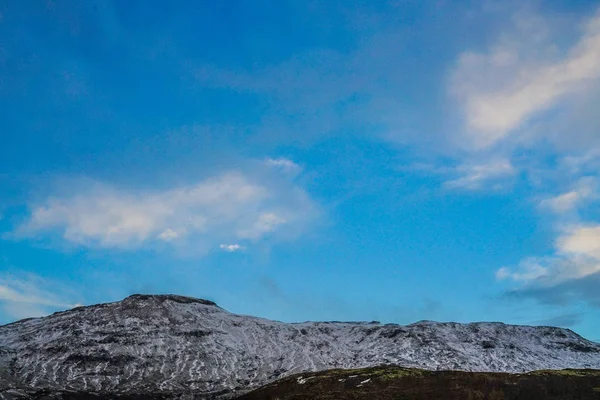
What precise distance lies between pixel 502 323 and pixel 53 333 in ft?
409

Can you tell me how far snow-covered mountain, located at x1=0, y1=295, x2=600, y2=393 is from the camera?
406ft

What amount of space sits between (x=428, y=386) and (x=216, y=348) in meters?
59.6

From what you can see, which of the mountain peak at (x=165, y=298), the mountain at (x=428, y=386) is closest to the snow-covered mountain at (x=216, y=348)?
the mountain peak at (x=165, y=298)

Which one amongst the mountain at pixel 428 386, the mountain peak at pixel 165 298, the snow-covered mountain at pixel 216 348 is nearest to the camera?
the mountain at pixel 428 386

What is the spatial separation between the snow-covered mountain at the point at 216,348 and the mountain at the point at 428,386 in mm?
15856

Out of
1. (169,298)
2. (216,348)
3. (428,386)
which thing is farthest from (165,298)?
(428,386)

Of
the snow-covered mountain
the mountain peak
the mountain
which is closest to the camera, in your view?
the mountain

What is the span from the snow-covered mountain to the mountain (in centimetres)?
1586

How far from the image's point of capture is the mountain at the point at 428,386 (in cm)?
9306

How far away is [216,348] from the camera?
140250 mm

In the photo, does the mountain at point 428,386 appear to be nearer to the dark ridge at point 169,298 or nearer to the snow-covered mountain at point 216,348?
the snow-covered mountain at point 216,348

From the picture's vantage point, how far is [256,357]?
139 meters

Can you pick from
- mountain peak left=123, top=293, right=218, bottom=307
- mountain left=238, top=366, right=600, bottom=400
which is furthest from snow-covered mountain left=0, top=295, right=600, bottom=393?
mountain left=238, top=366, right=600, bottom=400

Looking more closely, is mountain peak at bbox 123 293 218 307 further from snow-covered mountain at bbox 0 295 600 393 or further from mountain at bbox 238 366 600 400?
mountain at bbox 238 366 600 400
